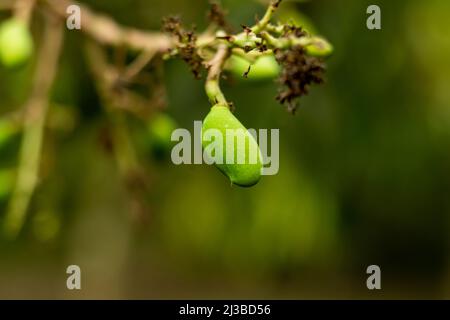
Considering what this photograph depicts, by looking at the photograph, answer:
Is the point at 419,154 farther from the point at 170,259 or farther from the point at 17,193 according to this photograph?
the point at 170,259

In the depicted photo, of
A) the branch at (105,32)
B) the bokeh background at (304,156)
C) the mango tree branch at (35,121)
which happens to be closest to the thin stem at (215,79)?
the branch at (105,32)

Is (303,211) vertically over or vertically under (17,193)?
over

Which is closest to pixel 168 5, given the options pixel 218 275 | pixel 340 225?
pixel 340 225

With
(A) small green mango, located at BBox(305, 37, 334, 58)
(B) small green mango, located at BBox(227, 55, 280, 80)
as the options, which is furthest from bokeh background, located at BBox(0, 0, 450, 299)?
(A) small green mango, located at BBox(305, 37, 334, 58)

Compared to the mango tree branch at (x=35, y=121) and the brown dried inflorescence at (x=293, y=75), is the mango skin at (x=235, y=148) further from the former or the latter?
the mango tree branch at (x=35, y=121)

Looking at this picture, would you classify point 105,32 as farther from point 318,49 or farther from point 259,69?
point 318,49

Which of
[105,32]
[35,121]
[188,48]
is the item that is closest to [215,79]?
[188,48]
